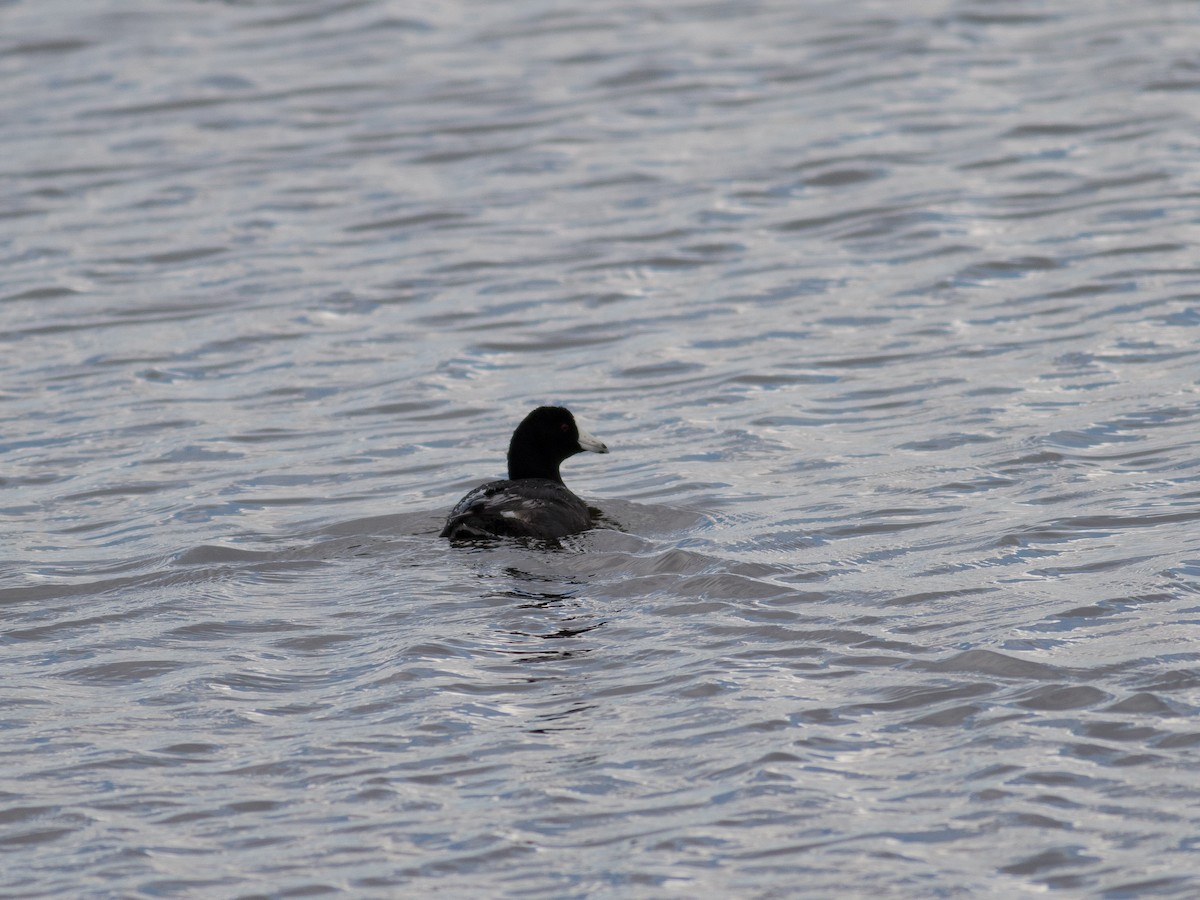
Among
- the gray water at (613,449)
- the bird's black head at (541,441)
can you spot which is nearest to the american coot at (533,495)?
the bird's black head at (541,441)

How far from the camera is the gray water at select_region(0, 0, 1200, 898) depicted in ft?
22.3

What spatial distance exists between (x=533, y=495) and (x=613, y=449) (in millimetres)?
2065

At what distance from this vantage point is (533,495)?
10.4 m

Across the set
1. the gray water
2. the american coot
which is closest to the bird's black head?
the american coot

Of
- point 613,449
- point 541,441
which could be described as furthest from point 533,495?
point 613,449

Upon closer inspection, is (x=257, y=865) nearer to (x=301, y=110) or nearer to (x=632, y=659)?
(x=632, y=659)

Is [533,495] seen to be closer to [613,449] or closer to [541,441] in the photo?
[541,441]

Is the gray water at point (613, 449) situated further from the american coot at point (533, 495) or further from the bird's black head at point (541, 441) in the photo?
the bird's black head at point (541, 441)

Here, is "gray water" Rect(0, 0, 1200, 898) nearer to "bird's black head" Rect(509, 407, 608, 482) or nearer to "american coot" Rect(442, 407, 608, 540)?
"american coot" Rect(442, 407, 608, 540)

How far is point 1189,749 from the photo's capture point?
6988 mm

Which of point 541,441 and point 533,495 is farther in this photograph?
point 541,441

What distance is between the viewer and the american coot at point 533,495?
396 inches

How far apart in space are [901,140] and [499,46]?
659cm

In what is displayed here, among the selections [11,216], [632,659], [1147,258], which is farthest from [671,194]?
[632,659]
